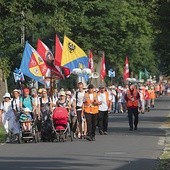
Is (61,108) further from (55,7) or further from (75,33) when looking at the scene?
(75,33)

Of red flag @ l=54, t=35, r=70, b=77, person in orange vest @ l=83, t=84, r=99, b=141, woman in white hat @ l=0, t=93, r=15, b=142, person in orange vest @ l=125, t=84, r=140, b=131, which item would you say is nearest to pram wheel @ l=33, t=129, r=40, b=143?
woman in white hat @ l=0, t=93, r=15, b=142

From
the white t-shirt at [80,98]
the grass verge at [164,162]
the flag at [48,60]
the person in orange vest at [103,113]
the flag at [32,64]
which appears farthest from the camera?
the flag at [48,60]

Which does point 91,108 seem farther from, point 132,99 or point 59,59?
point 59,59

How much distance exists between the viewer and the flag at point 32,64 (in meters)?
29.1

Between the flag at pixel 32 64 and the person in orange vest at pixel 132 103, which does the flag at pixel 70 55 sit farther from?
the person in orange vest at pixel 132 103

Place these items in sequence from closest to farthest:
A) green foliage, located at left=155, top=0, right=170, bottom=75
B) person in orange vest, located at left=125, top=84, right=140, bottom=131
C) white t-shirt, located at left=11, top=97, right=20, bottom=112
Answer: white t-shirt, located at left=11, top=97, right=20, bottom=112
person in orange vest, located at left=125, top=84, right=140, bottom=131
green foliage, located at left=155, top=0, right=170, bottom=75

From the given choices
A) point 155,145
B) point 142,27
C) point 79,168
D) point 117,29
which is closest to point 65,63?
point 155,145

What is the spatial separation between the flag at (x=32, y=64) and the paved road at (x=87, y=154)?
5789mm

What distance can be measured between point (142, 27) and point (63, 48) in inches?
1533

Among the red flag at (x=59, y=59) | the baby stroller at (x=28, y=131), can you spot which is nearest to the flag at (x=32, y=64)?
the red flag at (x=59, y=59)

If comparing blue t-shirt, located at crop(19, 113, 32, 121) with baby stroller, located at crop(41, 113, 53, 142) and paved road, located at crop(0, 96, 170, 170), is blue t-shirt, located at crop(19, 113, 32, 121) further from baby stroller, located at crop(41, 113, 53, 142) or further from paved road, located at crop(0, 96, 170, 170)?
paved road, located at crop(0, 96, 170, 170)

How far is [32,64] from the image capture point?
29.1 m

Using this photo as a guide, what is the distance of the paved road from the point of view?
51.1ft

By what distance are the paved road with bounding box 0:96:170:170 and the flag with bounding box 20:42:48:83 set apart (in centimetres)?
579
